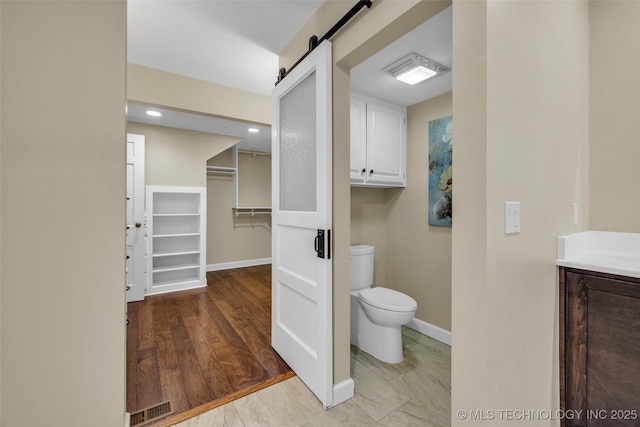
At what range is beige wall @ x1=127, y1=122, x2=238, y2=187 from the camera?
11.5 feet

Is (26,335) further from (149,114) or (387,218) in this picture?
(149,114)

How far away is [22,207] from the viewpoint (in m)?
0.70

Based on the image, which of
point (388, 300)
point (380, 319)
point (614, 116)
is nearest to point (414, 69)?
point (614, 116)

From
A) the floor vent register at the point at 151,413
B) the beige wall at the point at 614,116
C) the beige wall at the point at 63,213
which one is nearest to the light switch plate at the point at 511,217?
the beige wall at the point at 614,116

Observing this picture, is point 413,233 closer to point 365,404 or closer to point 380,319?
point 380,319

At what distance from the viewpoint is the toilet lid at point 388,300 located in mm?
1949

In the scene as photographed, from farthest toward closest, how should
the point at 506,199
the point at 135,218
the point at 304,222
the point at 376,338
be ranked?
1. the point at 135,218
2. the point at 376,338
3. the point at 304,222
4. the point at 506,199

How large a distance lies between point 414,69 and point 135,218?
3.54 m

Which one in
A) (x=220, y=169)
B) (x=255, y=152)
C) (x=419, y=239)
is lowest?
(x=419, y=239)

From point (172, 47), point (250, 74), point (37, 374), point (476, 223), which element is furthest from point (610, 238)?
point (172, 47)

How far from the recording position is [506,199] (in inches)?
37.7

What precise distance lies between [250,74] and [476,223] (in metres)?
2.25

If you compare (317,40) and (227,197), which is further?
(227,197)

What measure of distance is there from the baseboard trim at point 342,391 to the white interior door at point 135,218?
9.60 feet
